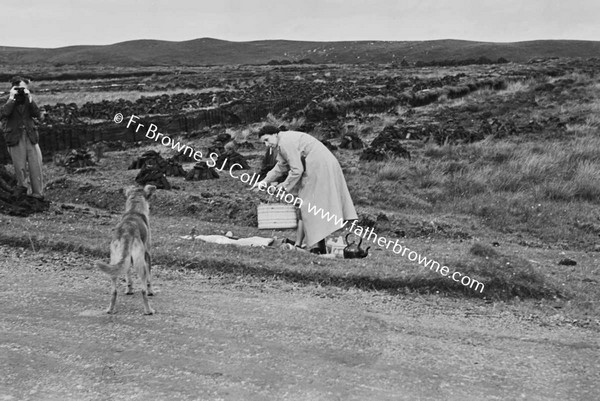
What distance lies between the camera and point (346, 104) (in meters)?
34.2

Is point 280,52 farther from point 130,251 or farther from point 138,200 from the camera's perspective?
point 130,251

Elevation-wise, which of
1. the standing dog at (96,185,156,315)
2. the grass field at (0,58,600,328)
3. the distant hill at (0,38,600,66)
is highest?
the distant hill at (0,38,600,66)

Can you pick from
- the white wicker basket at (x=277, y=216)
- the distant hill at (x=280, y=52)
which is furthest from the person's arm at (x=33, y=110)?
the distant hill at (x=280, y=52)

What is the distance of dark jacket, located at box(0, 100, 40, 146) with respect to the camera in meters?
13.1

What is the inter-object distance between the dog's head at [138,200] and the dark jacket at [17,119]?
5.74 metres

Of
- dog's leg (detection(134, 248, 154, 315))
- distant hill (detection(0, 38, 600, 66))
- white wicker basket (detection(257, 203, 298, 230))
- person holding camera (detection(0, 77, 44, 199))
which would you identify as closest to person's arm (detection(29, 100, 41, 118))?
person holding camera (detection(0, 77, 44, 199))

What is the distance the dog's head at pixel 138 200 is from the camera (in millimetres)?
8117

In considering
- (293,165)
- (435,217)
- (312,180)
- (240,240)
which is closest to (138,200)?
(293,165)

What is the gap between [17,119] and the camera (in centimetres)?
1327

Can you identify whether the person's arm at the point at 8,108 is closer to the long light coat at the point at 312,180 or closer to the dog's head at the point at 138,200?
the dog's head at the point at 138,200

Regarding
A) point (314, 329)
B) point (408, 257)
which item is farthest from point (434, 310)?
point (408, 257)

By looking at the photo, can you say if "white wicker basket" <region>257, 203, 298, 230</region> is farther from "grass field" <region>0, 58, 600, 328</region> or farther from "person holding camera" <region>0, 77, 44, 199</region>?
"person holding camera" <region>0, 77, 44, 199</region>

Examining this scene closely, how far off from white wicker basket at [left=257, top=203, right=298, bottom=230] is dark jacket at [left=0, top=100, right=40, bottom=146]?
217 inches

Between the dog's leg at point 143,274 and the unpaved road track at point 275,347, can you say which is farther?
the dog's leg at point 143,274
